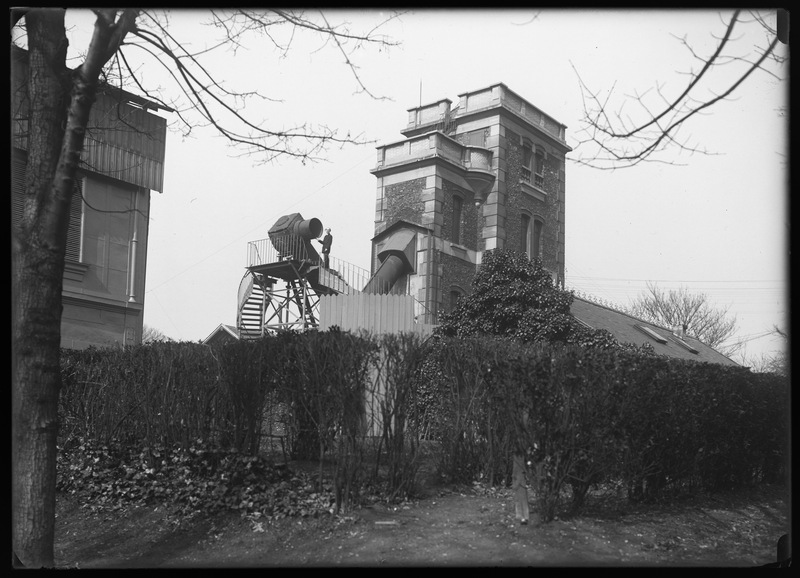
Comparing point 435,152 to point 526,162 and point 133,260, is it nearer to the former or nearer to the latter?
point 526,162

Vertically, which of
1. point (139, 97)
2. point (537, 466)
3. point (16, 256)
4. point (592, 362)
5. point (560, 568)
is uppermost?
point (139, 97)

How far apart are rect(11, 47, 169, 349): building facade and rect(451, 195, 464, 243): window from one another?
14955 millimetres

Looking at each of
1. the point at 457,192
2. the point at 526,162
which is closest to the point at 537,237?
the point at 526,162

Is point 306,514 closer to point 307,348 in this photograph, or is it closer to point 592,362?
point 307,348

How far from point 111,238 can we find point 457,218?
16435 mm

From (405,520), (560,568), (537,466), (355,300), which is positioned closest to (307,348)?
(405,520)

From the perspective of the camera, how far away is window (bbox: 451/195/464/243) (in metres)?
31.6

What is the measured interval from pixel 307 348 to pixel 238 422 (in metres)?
1.41

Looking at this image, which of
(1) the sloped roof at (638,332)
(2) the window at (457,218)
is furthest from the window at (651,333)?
(2) the window at (457,218)

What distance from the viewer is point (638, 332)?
33.0 m

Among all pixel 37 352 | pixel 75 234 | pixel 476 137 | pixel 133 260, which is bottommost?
pixel 37 352

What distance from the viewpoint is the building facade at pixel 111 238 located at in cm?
1734

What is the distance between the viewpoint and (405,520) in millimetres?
8484

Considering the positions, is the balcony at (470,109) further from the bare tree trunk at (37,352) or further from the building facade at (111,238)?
the bare tree trunk at (37,352)
